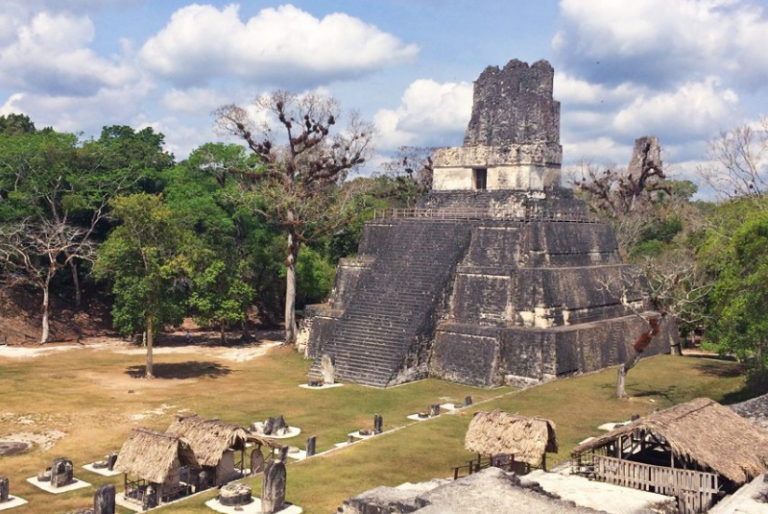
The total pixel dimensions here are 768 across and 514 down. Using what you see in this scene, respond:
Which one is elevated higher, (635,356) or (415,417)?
(635,356)

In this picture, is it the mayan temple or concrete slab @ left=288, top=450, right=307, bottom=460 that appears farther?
the mayan temple

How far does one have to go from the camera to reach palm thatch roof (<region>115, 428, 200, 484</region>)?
12.7 meters

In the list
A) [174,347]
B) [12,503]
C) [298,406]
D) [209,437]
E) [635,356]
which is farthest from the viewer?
[174,347]

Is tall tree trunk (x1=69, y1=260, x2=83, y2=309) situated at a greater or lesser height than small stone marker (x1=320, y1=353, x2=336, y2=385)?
greater

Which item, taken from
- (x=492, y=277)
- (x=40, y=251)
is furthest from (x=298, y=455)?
(x=40, y=251)

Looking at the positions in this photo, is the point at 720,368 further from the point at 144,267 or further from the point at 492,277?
the point at 144,267

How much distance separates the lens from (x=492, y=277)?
80.1ft

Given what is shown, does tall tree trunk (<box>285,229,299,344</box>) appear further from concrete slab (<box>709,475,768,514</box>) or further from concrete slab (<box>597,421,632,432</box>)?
concrete slab (<box>709,475,768,514</box>)

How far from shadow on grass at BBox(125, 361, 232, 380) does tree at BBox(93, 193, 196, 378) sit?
33.6 inches

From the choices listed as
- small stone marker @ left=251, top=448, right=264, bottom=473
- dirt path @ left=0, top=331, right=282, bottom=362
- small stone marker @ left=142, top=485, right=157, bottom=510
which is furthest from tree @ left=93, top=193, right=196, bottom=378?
small stone marker @ left=142, top=485, right=157, bottom=510

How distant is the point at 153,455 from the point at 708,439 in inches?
396

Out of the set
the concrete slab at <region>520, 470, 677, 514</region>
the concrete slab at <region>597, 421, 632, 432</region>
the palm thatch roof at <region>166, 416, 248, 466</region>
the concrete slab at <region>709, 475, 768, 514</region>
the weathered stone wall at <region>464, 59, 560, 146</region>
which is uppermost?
the weathered stone wall at <region>464, 59, 560, 146</region>

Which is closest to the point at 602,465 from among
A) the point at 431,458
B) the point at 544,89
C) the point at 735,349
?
the point at 431,458

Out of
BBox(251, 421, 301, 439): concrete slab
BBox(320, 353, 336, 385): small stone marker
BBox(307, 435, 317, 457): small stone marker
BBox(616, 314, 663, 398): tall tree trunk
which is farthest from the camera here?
BBox(320, 353, 336, 385): small stone marker
